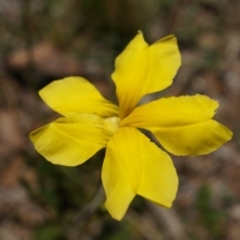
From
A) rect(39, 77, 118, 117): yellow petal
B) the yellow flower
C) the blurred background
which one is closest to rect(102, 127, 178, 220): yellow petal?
the yellow flower

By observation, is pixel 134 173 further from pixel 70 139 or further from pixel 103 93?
pixel 103 93

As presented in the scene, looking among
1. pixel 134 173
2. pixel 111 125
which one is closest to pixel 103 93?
pixel 111 125

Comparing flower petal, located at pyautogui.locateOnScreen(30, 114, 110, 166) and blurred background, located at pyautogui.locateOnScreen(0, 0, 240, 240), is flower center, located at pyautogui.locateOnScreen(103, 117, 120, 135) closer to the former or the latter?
flower petal, located at pyautogui.locateOnScreen(30, 114, 110, 166)

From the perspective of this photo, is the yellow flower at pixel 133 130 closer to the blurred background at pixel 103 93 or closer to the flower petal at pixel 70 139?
the flower petal at pixel 70 139

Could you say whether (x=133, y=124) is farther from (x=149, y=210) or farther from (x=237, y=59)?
(x=237, y=59)

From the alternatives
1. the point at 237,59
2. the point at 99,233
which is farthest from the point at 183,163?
the point at 237,59
